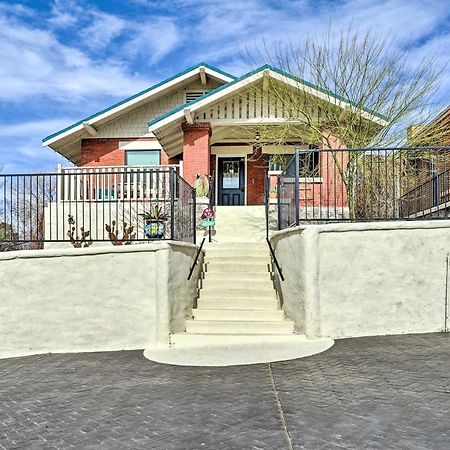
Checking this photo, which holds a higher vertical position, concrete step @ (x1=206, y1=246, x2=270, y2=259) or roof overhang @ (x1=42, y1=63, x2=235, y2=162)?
roof overhang @ (x1=42, y1=63, x2=235, y2=162)

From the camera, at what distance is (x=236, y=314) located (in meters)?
7.94

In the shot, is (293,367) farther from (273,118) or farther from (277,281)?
(273,118)

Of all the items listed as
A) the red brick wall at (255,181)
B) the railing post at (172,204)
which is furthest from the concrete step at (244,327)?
the red brick wall at (255,181)

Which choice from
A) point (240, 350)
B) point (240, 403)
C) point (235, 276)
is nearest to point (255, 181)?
point (235, 276)

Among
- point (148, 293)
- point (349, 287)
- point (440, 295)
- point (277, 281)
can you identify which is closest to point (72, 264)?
point (148, 293)

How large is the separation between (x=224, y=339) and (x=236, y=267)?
2387mm

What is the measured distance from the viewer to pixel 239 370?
5605 millimetres

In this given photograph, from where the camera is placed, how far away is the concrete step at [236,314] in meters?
7.91

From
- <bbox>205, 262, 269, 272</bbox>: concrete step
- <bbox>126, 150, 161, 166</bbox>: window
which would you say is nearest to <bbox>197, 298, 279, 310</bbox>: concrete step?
<bbox>205, 262, 269, 272</bbox>: concrete step

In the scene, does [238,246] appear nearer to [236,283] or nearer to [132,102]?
[236,283]

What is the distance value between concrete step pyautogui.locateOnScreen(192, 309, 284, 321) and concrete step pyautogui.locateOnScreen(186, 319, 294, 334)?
13.3 inches

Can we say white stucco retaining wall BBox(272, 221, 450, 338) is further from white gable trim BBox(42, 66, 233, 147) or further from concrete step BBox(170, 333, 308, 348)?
white gable trim BBox(42, 66, 233, 147)

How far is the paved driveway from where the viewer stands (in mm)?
3488

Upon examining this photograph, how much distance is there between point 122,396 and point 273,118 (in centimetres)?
1226
